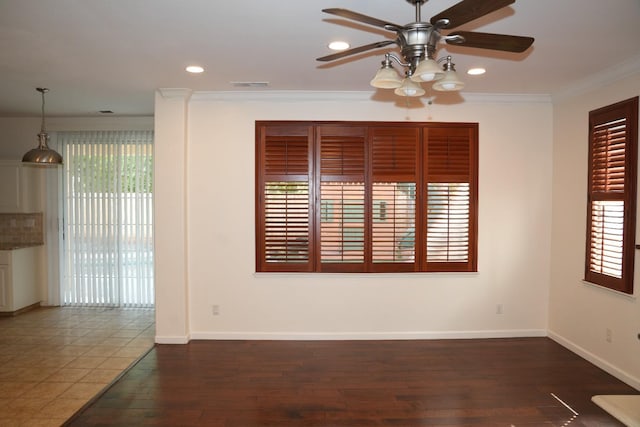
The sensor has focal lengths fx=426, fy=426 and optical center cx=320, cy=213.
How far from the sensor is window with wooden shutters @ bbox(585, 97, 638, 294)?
3591 millimetres

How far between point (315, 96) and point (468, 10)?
293cm

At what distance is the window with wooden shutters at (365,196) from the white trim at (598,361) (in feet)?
4.07

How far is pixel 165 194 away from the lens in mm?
4559

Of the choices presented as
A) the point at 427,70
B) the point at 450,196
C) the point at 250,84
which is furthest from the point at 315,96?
the point at 427,70

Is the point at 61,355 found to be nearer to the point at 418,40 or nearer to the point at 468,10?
the point at 418,40

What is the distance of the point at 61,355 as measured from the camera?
13.9 feet

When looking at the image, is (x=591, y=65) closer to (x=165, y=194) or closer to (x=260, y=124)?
(x=260, y=124)

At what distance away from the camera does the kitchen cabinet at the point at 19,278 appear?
18.3ft

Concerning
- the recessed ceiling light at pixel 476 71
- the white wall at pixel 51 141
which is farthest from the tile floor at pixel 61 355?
the recessed ceiling light at pixel 476 71

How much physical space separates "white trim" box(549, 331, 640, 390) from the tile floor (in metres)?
4.39

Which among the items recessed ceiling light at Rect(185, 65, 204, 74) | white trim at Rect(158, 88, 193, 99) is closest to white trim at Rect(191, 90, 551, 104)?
white trim at Rect(158, 88, 193, 99)

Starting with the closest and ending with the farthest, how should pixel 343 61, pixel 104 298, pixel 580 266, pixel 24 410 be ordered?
pixel 24 410, pixel 343 61, pixel 580 266, pixel 104 298

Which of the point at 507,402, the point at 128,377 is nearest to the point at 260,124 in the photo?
the point at 128,377

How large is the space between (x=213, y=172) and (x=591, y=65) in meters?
3.74
